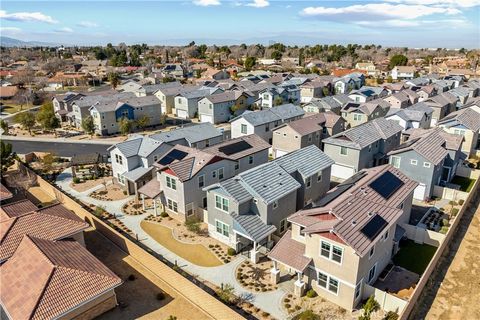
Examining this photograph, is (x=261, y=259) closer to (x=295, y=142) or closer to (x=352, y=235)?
(x=352, y=235)

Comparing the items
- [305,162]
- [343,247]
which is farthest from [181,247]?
[343,247]

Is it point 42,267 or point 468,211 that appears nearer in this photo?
point 42,267

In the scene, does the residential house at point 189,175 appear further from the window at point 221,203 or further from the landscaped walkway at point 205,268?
the window at point 221,203

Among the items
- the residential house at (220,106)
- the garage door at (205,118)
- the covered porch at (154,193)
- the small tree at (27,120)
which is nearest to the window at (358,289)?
the covered porch at (154,193)

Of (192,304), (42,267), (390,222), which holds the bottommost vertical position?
(192,304)

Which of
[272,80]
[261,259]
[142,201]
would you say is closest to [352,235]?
[261,259]

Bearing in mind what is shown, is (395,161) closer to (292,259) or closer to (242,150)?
(242,150)
